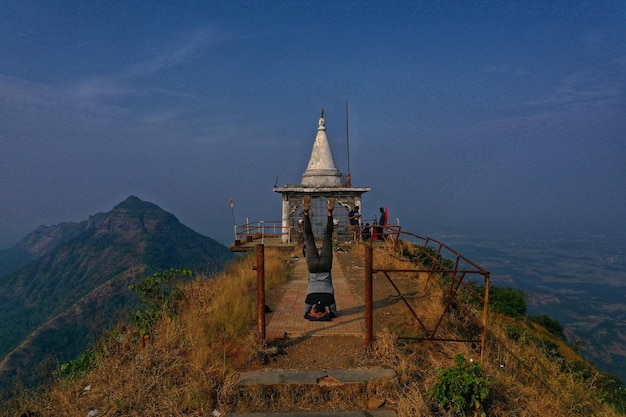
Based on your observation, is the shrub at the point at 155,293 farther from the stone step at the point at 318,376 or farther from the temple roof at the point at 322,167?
the temple roof at the point at 322,167

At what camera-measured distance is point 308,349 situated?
6.30 metres

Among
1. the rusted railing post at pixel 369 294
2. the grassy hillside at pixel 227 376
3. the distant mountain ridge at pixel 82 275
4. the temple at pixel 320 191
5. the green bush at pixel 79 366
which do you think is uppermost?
the temple at pixel 320 191

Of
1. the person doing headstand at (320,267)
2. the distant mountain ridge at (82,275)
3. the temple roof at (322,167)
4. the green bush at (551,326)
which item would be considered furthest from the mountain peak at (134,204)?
the person doing headstand at (320,267)

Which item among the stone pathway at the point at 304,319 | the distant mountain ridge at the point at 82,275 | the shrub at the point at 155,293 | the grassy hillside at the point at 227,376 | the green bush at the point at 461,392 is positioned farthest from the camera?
the distant mountain ridge at the point at 82,275

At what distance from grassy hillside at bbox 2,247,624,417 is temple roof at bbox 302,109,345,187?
1469 cm

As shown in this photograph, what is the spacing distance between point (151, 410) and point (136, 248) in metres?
102

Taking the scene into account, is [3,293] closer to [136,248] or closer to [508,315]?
[136,248]

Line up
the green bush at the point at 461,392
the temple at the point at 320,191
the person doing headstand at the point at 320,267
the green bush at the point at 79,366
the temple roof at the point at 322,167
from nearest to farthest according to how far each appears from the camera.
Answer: the green bush at the point at 461,392 → the green bush at the point at 79,366 → the person doing headstand at the point at 320,267 → the temple at the point at 320,191 → the temple roof at the point at 322,167

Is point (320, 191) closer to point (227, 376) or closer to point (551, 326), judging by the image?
point (551, 326)

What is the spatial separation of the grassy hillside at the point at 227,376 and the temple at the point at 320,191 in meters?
13.6

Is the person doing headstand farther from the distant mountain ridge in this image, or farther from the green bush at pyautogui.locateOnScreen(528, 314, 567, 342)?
the green bush at pyautogui.locateOnScreen(528, 314, 567, 342)

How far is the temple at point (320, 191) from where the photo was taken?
21.4 meters

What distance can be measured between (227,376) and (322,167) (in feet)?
58.7

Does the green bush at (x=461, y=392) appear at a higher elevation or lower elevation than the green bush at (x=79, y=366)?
higher
